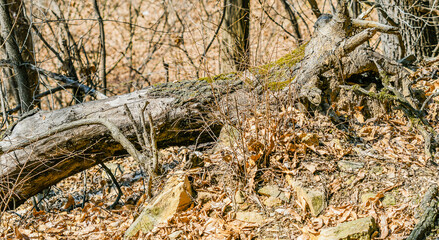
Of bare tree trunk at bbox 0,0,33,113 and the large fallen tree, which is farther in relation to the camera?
bare tree trunk at bbox 0,0,33,113

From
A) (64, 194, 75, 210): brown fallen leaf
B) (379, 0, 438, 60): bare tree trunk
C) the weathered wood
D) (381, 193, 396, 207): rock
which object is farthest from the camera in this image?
(379, 0, 438, 60): bare tree trunk

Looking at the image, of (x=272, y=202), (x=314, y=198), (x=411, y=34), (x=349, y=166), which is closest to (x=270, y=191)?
(x=272, y=202)

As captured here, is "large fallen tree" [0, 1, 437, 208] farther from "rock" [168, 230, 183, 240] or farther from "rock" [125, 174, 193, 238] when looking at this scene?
"rock" [168, 230, 183, 240]

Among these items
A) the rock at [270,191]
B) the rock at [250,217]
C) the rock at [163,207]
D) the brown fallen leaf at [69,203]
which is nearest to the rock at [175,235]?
the rock at [163,207]

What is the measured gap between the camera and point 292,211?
9.89 feet

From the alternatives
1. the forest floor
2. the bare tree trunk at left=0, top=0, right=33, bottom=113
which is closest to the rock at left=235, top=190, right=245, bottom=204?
the forest floor

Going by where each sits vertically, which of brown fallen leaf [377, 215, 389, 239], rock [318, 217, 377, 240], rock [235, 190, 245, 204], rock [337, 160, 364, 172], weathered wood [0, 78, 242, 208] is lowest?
brown fallen leaf [377, 215, 389, 239]

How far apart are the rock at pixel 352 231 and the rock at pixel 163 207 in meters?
1.29

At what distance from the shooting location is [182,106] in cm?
397

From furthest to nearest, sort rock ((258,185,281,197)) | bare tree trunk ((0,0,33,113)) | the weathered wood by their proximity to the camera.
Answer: bare tree trunk ((0,0,33,113)) → the weathered wood → rock ((258,185,281,197))

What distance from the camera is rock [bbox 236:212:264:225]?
3.03 m

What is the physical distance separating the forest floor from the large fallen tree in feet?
0.87

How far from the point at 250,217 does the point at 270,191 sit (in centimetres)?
31

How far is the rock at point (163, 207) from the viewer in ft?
10.7
